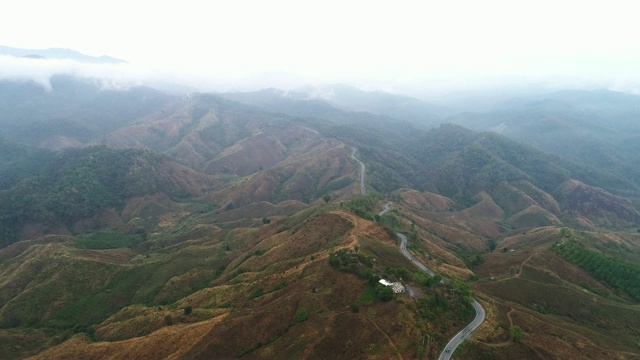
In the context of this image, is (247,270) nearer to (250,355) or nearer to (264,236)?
(264,236)

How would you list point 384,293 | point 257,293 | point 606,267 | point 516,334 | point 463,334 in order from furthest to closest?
1. point 606,267
2. point 257,293
3. point 384,293
4. point 463,334
5. point 516,334

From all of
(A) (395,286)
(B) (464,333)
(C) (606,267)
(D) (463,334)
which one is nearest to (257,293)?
(A) (395,286)

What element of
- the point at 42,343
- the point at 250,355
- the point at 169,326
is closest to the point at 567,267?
the point at 250,355

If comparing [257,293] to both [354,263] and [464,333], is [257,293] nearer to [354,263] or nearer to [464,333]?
[354,263]

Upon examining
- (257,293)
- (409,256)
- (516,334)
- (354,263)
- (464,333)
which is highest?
(354,263)

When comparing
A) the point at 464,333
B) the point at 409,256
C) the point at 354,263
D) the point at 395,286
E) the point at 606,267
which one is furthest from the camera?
Answer: the point at 606,267
